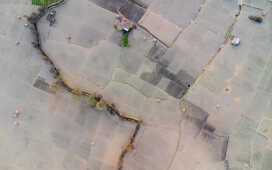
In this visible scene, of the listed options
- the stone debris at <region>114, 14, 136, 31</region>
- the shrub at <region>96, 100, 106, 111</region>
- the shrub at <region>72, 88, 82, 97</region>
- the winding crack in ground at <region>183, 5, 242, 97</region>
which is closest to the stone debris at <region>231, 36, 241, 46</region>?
the winding crack in ground at <region>183, 5, 242, 97</region>

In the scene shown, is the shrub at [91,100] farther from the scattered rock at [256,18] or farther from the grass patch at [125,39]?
the scattered rock at [256,18]

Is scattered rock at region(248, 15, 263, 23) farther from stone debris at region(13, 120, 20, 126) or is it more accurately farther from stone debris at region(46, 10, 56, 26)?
stone debris at region(13, 120, 20, 126)

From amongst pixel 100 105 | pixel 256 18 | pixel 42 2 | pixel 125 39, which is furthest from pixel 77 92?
pixel 256 18

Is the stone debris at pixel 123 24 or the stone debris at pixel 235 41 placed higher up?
the stone debris at pixel 235 41

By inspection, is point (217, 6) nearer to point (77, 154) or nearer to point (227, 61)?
point (227, 61)

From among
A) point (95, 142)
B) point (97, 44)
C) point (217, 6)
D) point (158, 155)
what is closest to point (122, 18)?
point (97, 44)

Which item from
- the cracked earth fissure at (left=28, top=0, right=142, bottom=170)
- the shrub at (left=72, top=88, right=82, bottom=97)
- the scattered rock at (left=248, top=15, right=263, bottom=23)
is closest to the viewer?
the cracked earth fissure at (left=28, top=0, right=142, bottom=170)

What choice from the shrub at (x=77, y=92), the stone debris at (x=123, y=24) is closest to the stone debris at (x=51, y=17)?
the stone debris at (x=123, y=24)

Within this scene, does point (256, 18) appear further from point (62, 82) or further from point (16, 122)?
point (16, 122)

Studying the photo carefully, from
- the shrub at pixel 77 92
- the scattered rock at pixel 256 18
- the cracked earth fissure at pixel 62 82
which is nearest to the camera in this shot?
the cracked earth fissure at pixel 62 82

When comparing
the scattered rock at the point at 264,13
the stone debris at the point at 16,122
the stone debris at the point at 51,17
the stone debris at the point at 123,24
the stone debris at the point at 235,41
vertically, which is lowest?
the stone debris at the point at 16,122

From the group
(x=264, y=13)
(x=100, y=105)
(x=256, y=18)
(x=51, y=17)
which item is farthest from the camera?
(x=51, y=17)
